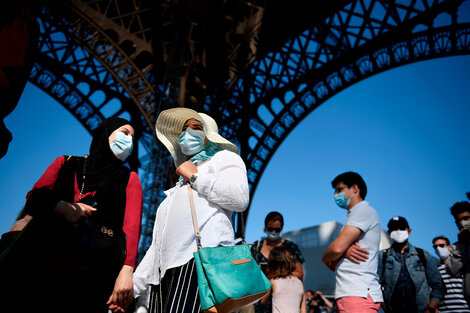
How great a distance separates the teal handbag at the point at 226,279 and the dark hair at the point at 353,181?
1.27 m

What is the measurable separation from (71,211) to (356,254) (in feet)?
5.47

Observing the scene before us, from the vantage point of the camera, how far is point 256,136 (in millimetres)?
13266

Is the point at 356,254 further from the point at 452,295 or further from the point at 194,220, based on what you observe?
the point at 452,295

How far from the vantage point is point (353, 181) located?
8.42 feet

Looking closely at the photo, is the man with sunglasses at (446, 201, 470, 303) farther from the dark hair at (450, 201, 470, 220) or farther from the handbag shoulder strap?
the handbag shoulder strap

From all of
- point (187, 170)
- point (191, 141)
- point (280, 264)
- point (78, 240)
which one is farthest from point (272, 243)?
point (78, 240)

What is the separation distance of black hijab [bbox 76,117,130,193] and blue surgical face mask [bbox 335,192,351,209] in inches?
59.5

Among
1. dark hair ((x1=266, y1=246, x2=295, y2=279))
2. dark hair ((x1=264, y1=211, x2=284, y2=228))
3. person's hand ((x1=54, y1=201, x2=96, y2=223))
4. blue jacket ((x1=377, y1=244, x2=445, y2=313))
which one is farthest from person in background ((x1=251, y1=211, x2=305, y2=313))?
person's hand ((x1=54, y1=201, x2=96, y2=223))

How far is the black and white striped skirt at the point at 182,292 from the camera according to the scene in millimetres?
1496

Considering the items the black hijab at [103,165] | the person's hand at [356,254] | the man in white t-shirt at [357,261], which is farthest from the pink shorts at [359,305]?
the black hijab at [103,165]

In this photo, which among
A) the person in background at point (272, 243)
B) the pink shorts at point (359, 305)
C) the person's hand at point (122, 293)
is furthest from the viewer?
the person in background at point (272, 243)

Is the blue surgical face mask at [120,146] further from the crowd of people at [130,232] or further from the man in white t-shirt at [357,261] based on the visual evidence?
the man in white t-shirt at [357,261]

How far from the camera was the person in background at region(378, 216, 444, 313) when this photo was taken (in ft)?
9.58

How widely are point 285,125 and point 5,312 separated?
469 inches
